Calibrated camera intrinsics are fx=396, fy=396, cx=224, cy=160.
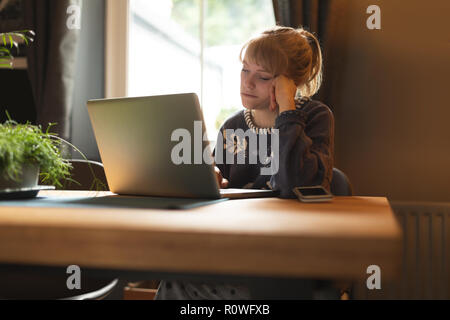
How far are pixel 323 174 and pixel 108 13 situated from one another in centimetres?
180

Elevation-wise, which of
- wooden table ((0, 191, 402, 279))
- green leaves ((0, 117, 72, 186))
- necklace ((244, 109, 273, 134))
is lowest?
wooden table ((0, 191, 402, 279))

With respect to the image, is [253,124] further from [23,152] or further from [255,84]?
[23,152]

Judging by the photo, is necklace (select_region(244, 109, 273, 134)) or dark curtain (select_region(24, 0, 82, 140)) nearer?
necklace (select_region(244, 109, 273, 134))

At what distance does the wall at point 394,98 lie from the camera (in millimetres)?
1895

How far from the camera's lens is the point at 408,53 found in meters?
1.92

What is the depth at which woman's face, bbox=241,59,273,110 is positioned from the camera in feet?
4.01

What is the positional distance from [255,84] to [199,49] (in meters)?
1.15

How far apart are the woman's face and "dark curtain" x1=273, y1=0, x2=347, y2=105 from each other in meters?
0.71

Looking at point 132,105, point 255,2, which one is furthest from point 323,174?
point 255,2

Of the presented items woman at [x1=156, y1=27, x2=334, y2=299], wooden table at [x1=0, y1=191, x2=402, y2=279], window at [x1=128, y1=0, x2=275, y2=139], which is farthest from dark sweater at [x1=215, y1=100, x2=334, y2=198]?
window at [x1=128, y1=0, x2=275, y2=139]

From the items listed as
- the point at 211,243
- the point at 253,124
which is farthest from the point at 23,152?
the point at 253,124

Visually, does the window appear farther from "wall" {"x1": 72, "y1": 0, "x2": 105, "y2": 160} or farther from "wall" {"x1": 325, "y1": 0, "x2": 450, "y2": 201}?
"wall" {"x1": 325, "y1": 0, "x2": 450, "y2": 201}

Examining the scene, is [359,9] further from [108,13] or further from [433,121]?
[108,13]

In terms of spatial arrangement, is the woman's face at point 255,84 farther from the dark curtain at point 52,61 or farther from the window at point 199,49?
the dark curtain at point 52,61
